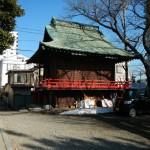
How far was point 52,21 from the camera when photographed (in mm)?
31672

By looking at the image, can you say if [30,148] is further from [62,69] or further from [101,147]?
[62,69]

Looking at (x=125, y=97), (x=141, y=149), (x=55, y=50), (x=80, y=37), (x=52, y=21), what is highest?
(x=52, y=21)

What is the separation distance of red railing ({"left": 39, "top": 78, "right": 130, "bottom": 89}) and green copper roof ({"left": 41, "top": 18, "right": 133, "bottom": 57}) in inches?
112

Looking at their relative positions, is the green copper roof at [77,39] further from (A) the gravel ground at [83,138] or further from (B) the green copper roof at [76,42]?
(A) the gravel ground at [83,138]

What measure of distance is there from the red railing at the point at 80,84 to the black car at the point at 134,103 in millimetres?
5512

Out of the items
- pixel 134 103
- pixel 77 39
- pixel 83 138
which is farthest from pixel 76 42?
pixel 83 138

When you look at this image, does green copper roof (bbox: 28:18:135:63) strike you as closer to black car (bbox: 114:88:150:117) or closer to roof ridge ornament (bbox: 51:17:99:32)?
roof ridge ornament (bbox: 51:17:99:32)

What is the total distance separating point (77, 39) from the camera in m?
29.5

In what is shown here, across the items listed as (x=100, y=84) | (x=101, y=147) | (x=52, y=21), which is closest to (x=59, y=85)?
(x=100, y=84)

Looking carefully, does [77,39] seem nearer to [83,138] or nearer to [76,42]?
[76,42]

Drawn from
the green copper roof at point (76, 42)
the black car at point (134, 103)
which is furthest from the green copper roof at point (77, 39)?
the black car at point (134, 103)

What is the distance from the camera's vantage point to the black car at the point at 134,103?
20.8 metres

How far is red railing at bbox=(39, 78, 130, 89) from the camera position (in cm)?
2552

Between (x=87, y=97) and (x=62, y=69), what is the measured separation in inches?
140
